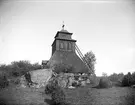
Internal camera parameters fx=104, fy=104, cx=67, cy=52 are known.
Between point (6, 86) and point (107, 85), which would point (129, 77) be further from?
point (6, 86)

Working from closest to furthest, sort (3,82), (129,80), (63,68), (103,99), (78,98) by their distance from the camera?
1. (103,99)
2. (78,98)
3. (3,82)
4. (129,80)
5. (63,68)

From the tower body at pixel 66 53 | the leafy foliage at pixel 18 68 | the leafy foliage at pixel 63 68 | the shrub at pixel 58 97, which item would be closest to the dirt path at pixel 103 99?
the shrub at pixel 58 97

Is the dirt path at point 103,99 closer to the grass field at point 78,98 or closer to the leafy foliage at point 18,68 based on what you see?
the grass field at point 78,98

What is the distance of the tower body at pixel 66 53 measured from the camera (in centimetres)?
2242

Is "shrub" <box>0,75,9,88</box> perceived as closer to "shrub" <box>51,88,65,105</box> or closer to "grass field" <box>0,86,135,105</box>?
"grass field" <box>0,86,135,105</box>

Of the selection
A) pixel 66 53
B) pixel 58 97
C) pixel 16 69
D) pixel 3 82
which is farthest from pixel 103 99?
pixel 66 53

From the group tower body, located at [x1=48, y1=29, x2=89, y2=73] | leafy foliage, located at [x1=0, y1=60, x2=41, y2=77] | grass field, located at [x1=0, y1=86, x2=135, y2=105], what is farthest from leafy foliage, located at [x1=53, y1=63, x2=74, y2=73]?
grass field, located at [x1=0, y1=86, x2=135, y2=105]

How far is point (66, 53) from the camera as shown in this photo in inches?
1026

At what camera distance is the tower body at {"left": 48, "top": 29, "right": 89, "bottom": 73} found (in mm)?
22422

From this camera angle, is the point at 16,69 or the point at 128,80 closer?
the point at 128,80

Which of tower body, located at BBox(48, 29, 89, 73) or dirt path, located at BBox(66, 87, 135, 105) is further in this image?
tower body, located at BBox(48, 29, 89, 73)

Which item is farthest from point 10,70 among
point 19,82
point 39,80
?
point 39,80

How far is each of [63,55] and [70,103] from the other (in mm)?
16572

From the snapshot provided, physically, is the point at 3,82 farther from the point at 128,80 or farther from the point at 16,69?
the point at 128,80
